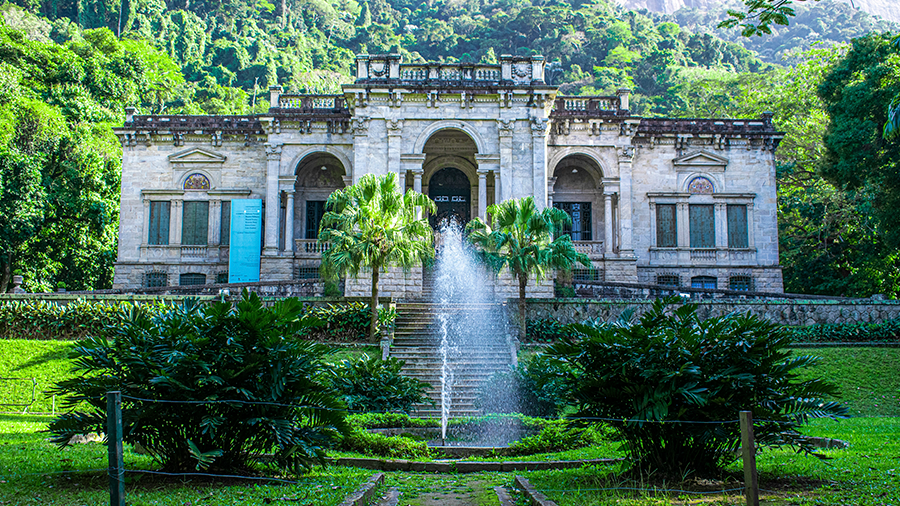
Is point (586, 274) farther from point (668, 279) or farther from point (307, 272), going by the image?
point (307, 272)

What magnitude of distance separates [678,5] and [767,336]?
182141 millimetres

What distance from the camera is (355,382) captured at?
45.6 ft

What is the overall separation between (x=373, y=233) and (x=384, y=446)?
32.3 feet

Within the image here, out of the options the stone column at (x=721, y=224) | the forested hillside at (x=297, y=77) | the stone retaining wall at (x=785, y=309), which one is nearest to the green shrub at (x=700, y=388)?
the stone retaining wall at (x=785, y=309)

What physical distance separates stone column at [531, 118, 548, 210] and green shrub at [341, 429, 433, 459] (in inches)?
640

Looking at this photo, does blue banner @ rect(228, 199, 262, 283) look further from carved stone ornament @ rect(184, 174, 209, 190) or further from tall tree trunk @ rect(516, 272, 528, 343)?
tall tree trunk @ rect(516, 272, 528, 343)

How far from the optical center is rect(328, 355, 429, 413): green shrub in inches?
537

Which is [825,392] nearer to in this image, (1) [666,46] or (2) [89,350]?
(2) [89,350]

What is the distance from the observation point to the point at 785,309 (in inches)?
846

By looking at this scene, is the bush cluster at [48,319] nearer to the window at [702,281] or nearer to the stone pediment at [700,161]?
the window at [702,281]

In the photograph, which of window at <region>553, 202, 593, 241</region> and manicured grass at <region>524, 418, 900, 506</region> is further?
window at <region>553, 202, 593, 241</region>

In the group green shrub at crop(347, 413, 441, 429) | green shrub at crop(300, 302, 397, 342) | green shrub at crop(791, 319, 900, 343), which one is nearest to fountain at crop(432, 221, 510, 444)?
green shrub at crop(347, 413, 441, 429)

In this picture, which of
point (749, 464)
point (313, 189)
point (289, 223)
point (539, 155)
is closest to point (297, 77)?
point (313, 189)

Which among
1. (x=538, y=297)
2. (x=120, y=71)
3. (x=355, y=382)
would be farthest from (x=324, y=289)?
(x=120, y=71)
